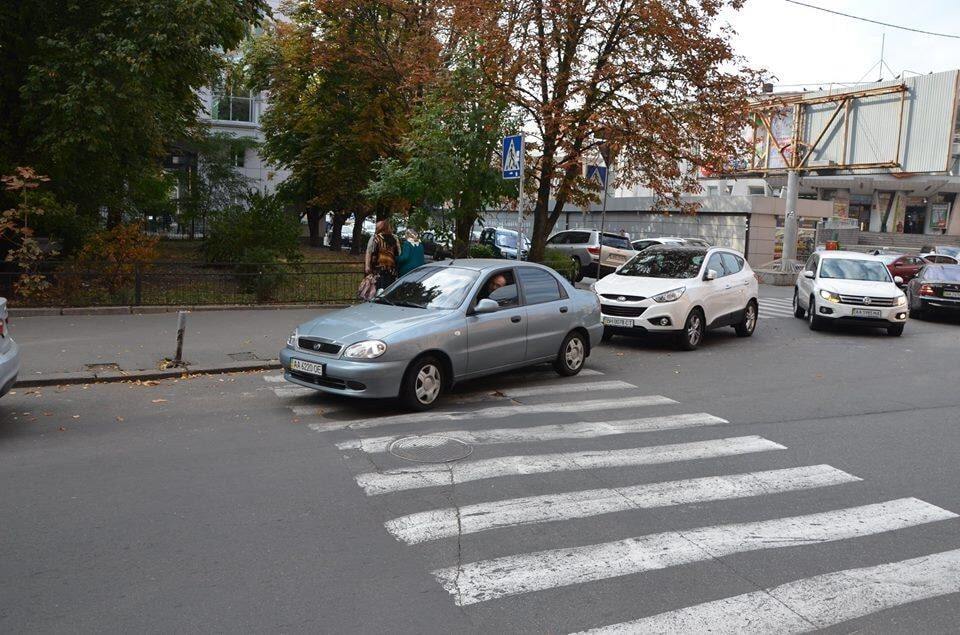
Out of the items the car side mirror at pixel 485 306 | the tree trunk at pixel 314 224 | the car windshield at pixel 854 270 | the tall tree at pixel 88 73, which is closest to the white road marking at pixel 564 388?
the car side mirror at pixel 485 306

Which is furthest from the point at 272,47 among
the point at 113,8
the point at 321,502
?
the point at 321,502

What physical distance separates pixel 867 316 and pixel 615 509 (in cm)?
1236

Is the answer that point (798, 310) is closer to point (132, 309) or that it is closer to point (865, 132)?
point (132, 309)

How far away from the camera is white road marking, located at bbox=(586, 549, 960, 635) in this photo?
4055mm

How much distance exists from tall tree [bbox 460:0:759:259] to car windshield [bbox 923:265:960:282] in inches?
261

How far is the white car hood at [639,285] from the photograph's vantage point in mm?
13336

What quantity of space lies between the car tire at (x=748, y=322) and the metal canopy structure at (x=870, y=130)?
46.6 feet

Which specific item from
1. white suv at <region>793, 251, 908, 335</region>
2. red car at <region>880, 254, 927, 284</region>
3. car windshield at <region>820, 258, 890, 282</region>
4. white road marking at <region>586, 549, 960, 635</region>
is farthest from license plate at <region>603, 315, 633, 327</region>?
red car at <region>880, 254, 927, 284</region>

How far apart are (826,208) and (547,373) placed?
108 feet

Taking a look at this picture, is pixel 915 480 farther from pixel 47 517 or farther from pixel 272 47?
pixel 272 47

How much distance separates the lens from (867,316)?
15945 mm

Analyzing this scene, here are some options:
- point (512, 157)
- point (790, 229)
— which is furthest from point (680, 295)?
point (790, 229)

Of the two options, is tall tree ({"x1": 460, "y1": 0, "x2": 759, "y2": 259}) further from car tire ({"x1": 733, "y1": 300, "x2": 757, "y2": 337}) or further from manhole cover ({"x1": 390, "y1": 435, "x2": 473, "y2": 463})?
manhole cover ({"x1": 390, "y1": 435, "x2": 473, "y2": 463})

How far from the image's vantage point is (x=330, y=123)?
2912 cm
